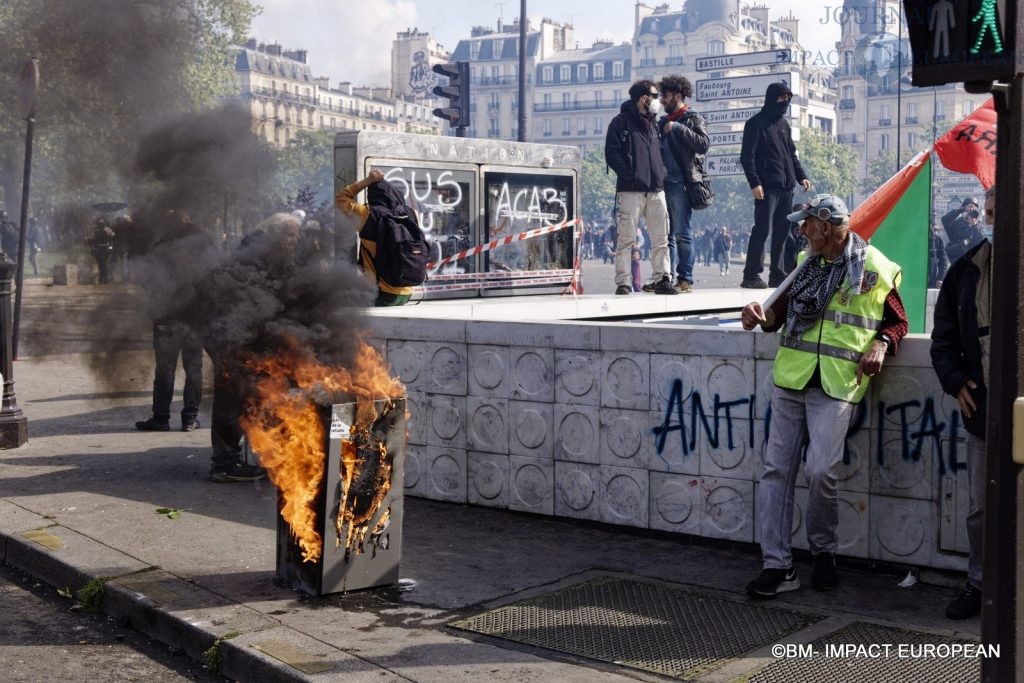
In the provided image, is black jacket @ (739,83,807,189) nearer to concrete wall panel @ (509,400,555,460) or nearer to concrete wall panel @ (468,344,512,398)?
concrete wall panel @ (468,344,512,398)

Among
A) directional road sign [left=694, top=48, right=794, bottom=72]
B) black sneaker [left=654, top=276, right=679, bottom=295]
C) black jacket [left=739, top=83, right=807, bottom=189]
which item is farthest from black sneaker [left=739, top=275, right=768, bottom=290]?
directional road sign [left=694, top=48, right=794, bottom=72]

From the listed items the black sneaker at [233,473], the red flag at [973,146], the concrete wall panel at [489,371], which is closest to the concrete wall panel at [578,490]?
the concrete wall panel at [489,371]

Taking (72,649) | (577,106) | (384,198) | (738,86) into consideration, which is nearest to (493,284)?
(384,198)

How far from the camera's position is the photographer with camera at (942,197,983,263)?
18.8 m

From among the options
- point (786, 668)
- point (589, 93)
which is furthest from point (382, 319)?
point (589, 93)

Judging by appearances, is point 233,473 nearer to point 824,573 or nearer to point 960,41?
point 824,573

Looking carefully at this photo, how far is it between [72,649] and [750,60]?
25.9 m

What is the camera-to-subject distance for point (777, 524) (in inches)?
226

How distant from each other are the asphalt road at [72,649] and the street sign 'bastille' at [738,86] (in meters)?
23.7

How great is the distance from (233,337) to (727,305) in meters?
5.98

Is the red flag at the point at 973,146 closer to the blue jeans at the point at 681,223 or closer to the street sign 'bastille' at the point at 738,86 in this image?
the blue jeans at the point at 681,223

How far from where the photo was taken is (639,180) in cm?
1147

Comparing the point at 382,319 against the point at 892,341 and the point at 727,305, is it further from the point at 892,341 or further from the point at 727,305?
the point at 727,305

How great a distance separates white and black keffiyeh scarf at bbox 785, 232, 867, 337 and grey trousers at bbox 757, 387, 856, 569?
329 mm
